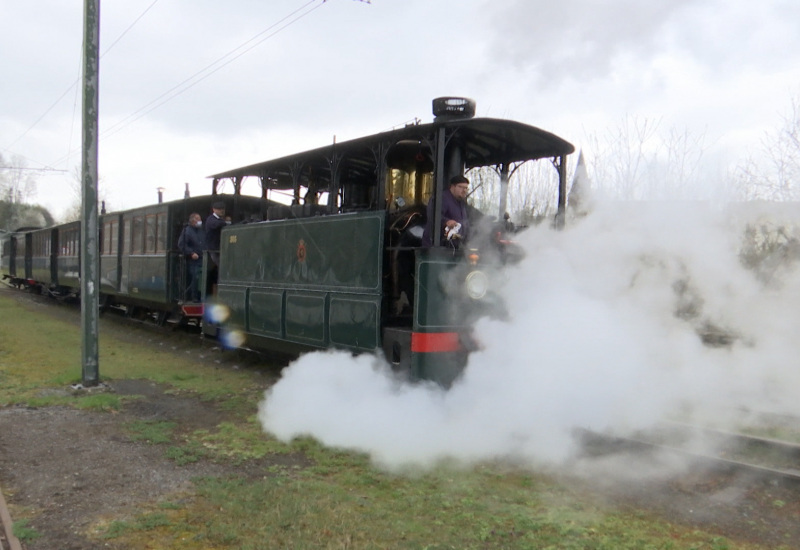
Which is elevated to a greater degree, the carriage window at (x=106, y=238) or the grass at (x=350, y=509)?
the carriage window at (x=106, y=238)

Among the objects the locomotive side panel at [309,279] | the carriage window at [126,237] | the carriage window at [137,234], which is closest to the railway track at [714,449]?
the locomotive side panel at [309,279]

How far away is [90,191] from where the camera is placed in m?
7.72

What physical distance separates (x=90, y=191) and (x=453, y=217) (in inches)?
171

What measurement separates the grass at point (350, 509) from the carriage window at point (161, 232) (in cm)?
676

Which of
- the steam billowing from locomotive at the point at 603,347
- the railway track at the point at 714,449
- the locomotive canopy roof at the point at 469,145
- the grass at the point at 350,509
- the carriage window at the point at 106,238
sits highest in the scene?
the locomotive canopy roof at the point at 469,145

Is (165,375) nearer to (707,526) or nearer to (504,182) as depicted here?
(504,182)

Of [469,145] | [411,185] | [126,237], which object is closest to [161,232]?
[126,237]

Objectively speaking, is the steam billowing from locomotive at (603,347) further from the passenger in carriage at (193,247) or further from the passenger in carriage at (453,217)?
the passenger in carriage at (193,247)

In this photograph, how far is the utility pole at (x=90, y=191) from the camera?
24.9ft

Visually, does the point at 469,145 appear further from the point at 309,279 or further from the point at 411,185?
the point at 309,279

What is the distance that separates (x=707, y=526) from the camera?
13.3 feet

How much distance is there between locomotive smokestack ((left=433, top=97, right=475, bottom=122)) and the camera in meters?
6.21

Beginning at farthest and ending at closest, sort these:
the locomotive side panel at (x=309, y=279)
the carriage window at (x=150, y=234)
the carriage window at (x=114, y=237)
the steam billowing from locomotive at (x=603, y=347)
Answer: the carriage window at (x=114, y=237) < the carriage window at (x=150, y=234) < the locomotive side panel at (x=309, y=279) < the steam billowing from locomotive at (x=603, y=347)

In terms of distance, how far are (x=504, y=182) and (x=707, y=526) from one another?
177 inches
